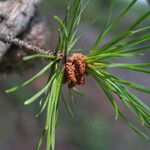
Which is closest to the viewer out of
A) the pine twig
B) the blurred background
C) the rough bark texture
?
the pine twig

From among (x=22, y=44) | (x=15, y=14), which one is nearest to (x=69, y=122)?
(x=15, y=14)

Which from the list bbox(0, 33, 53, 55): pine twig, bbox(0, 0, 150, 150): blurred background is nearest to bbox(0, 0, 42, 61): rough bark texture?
bbox(0, 33, 53, 55): pine twig

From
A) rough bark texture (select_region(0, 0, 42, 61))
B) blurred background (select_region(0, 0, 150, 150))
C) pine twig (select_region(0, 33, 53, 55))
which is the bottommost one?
blurred background (select_region(0, 0, 150, 150))

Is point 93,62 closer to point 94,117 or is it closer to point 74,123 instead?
point 74,123

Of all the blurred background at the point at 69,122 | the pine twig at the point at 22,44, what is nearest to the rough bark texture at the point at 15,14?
the pine twig at the point at 22,44

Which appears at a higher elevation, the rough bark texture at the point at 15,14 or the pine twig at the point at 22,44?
the rough bark texture at the point at 15,14

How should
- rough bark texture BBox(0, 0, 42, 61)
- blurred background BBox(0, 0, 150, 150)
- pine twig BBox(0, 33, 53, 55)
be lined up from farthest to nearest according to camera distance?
blurred background BBox(0, 0, 150, 150) < rough bark texture BBox(0, 0, 42, 61) < pine twig BBox(0, 33, 53, 55)

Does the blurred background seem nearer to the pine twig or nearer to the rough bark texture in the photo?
the rough bark texture

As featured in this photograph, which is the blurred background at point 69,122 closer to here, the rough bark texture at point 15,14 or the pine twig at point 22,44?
the rough bark texture at point 15,14
